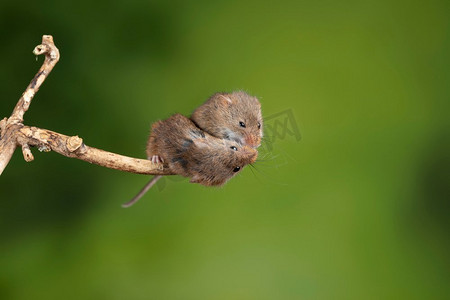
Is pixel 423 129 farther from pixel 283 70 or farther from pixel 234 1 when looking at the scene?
pixel 234 1

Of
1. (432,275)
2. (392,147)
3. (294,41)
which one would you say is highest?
(294,41)

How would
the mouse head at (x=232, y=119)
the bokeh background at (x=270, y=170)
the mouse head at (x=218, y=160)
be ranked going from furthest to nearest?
the bokeh background at (x=270, y=170), the mouse head at (x=232, y=119), the mouse head at (x=218, y=160)

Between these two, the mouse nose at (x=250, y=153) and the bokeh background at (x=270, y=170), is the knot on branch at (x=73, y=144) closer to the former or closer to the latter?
the mouse nose at (x=250, y=153)

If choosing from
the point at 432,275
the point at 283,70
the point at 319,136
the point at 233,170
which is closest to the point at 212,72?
the point at 283,70

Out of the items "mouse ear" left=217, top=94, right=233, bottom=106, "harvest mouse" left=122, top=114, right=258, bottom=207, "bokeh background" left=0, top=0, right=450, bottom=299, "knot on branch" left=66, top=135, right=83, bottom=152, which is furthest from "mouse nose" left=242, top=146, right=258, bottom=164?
"bokeh background" left=0, top=0, right=450, bottom=299

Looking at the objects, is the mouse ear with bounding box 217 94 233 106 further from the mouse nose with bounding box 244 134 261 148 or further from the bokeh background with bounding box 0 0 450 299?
the bokeh background with bounding box 0 0 450 299

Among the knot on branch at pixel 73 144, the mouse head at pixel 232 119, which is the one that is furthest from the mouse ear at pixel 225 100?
the knot on branch at pixel 73 144
